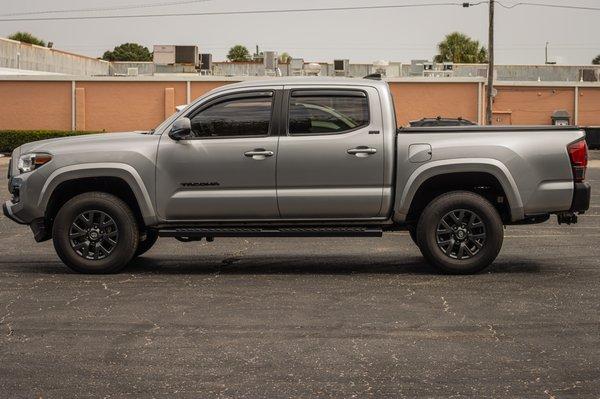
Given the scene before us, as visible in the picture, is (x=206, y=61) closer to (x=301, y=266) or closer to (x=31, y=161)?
(x=301, y=266)

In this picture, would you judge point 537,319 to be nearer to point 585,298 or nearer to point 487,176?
point 585,298

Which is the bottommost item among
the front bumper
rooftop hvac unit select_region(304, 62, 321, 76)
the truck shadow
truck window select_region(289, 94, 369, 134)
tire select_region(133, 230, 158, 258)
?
Answer: the truck shadow

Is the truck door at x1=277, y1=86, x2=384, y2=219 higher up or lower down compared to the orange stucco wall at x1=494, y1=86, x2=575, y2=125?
lower down

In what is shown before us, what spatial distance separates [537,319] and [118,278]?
4540 mm

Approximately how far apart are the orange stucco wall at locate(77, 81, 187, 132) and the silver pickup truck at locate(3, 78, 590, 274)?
138 ft

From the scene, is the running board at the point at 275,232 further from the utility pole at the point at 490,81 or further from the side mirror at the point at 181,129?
the utility pole at the point at 490,81

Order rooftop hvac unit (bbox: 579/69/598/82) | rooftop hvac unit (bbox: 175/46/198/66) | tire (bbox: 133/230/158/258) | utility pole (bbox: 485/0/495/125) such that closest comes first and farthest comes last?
tire (bbox: 133/230/158/258) → utility pole (bbox: 485/0/495/125) → rooftop hvac unit (bbox: 579/69/598/82) → rooftop hvac unit (bbox: 175/46/198/66)

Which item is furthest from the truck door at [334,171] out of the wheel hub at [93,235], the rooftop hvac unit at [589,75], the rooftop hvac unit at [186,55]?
the rooftop hvac unit at [186,55]

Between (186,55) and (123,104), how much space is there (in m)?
10.3

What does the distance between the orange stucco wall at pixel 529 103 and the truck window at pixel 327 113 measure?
149 feet

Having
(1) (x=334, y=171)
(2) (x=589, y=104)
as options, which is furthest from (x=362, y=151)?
(2) (x=589, y=104)

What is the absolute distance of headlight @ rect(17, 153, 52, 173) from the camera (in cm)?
1156

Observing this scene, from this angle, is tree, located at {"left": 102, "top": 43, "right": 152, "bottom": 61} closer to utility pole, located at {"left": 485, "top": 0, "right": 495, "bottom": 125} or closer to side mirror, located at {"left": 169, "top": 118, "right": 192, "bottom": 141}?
utility pole, located at {"left": 485, "top": 0, "right": 495, "bottom": 125}

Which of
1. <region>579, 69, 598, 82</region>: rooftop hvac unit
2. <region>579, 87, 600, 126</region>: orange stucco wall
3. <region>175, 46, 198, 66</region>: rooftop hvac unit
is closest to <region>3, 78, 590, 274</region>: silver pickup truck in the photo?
<region>579, 87, 600, 126</region>: orange stucco wall
